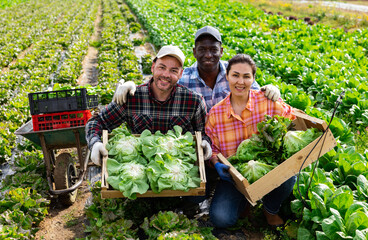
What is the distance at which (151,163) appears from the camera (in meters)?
3.20

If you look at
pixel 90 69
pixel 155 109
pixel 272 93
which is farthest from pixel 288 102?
pixel 90 69

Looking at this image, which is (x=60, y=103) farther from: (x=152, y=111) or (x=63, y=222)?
(x=63, y=222)

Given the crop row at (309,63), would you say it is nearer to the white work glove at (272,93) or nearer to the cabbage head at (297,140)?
the white work glove at (272,93)

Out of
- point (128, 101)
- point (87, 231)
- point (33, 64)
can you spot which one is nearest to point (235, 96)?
point (128, 101)

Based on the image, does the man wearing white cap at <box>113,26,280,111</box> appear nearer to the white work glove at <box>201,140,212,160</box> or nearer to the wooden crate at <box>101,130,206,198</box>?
the white work glove at <box>201,140,212,160</box>

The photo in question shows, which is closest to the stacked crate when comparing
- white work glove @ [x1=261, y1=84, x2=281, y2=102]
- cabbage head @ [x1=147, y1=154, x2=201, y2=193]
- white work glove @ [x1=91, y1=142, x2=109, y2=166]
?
white work glove @ [x1=91, y1=142, x2=109, y2=166]

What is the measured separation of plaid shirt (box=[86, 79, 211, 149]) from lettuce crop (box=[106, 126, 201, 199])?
1.01ft

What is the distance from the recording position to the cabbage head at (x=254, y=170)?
3219 mm

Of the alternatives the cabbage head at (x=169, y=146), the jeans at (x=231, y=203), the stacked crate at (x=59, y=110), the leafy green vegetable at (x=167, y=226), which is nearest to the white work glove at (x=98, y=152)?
the cabbage head at (x=169, y=146)

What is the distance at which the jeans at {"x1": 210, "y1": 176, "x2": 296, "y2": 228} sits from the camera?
142 inches

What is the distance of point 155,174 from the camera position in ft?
10.0

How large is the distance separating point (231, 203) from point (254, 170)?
0.65 m

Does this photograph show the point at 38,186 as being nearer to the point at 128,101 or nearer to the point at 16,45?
the point at 128,101

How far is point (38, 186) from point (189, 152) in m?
2.35
